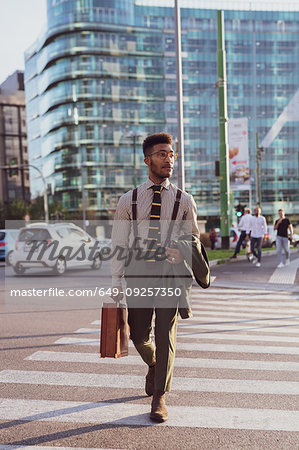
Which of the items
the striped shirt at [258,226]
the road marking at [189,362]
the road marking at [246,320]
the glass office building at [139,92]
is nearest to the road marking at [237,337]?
the road marking at [246,320]

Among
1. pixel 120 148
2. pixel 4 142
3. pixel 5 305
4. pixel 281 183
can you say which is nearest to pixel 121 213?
pixel 5 305

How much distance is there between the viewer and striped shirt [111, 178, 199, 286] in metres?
3.88

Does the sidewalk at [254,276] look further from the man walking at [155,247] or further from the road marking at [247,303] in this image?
the man walking at [155,247]

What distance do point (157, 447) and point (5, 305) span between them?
6.98 m

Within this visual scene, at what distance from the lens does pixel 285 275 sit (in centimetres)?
1360

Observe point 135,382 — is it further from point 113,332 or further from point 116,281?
point 116,281

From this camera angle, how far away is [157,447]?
3.28m

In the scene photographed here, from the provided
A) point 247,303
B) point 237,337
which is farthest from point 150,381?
point 247,303

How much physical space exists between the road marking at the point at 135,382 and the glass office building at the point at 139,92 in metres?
72.1

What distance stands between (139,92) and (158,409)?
81865 mm

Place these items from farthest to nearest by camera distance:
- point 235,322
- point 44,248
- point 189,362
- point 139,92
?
point 139,92 → point 44,248 → point 235,322 → point 189,362

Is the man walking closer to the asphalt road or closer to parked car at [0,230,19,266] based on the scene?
the asphalt road

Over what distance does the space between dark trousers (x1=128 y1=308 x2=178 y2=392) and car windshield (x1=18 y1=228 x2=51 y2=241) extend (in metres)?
11.9

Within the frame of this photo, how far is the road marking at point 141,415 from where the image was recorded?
364 cm
